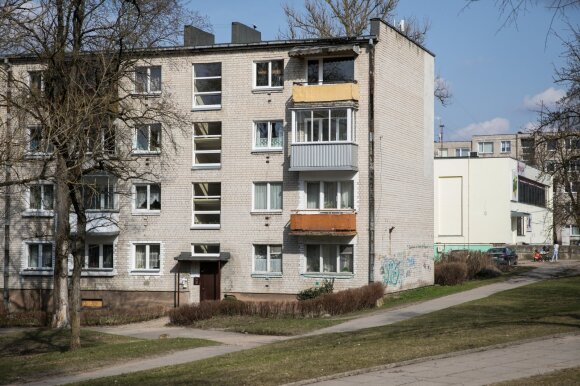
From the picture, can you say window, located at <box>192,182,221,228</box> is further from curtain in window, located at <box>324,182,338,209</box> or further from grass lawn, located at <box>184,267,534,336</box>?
grass lawn, located at <box>184,267,534,336</box>

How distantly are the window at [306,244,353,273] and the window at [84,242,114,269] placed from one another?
9816 mm

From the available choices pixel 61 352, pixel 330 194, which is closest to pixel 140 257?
pixel 330 194

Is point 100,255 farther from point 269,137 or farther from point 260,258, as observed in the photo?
point 269,137

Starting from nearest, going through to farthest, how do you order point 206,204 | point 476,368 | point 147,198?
point 476,368, point 206,204, point 147,198

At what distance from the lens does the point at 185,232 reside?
129 feet

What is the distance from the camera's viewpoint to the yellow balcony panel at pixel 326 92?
36.5m

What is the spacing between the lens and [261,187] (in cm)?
3869

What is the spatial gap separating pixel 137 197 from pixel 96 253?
3402mm

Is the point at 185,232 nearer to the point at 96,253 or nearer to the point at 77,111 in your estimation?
the point at 96,253

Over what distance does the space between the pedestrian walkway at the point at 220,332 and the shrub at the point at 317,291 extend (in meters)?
4.01

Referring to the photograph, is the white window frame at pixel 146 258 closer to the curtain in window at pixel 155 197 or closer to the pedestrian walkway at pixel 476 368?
the curtain in window at pixel 155 197

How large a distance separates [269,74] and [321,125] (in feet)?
11.8

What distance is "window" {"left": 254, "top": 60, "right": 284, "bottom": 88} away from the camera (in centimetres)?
3834

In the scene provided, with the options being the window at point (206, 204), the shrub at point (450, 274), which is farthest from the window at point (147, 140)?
the shrub at point (450, 274)
